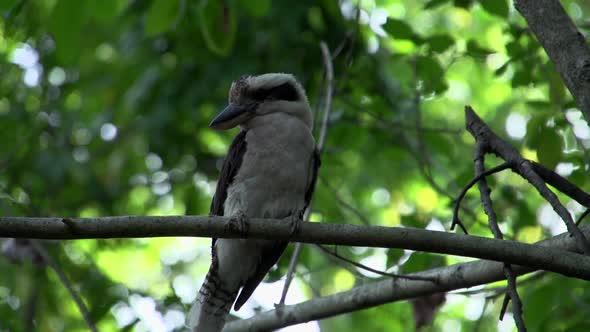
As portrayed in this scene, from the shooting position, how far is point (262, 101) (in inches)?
178

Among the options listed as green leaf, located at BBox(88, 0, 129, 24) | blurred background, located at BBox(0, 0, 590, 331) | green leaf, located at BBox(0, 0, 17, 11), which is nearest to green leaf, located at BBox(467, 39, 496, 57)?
blurred background, located at BBox(0, 0, 590, 331)

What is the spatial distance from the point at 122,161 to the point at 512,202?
4.03 meters

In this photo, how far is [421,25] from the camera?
8.74 m

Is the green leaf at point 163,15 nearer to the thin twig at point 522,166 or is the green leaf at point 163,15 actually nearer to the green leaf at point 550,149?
the thin twig at point 522,166

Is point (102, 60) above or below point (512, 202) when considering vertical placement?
above

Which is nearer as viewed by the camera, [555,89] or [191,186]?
[555,89]

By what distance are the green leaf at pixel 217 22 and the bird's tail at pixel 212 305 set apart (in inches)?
55.0

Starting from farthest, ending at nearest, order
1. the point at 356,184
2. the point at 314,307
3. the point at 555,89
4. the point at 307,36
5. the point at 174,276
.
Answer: the point at 174,276 < the point at 356,184 < the point at 307,36 < the point at 555,89 < the point at 314,307

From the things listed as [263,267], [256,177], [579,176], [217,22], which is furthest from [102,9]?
[579,176]

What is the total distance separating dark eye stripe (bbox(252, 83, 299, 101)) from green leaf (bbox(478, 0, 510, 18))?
1.28m

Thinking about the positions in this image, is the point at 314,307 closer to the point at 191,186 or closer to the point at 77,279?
the point at 77,279

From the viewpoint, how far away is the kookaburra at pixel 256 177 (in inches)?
165

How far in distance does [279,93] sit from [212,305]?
1373 millimetres

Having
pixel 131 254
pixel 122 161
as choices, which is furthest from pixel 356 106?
pixel 131 254
